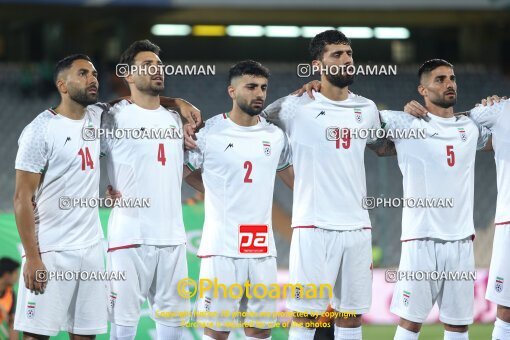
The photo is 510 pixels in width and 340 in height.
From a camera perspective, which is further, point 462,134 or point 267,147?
point 462,134

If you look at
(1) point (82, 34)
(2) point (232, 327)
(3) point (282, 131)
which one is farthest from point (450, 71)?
(1) point (82, 34)

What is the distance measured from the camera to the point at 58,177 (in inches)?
244

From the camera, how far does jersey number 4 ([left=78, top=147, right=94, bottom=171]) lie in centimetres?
626

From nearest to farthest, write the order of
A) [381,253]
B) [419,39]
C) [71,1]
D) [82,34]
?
[381,253] → [71,1] → [82,34] → [419,39]

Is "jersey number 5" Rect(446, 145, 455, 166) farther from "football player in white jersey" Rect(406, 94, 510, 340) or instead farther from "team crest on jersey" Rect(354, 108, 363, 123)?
"team crest on jersey" Rect(354, 108, 363, 123)

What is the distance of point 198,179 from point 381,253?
15.6ft

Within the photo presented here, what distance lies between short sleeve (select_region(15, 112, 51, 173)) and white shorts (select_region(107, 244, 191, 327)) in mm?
814

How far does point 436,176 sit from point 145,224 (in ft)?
6.68

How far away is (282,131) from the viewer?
6.79 metres

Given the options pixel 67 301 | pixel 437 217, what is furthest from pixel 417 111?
pixel 67 301

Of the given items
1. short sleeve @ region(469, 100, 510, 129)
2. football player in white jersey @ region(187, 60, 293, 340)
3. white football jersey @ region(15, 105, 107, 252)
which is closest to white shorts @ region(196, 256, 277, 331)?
football player in white jersey @ region(187, 60, 293, 340)

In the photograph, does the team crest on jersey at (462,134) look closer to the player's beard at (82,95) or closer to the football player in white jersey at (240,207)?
the football player in white jersey at (240,207)

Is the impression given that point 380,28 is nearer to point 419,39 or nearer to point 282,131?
point 419,39

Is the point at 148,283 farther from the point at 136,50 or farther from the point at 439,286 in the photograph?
the point at 439,286
